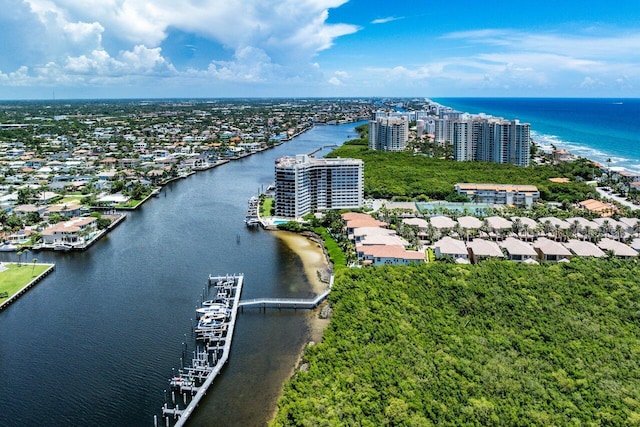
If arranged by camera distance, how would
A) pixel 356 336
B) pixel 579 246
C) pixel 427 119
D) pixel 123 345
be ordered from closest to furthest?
pixel 356 336
pixel 123 345
pixel 579 246
pixel 427 119

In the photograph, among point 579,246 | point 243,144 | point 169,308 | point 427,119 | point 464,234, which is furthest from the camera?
point 427,119

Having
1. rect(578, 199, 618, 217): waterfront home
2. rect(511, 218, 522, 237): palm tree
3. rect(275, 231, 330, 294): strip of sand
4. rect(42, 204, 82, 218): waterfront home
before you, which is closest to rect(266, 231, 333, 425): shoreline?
rect(275, 231, 330, 294): strip of sand

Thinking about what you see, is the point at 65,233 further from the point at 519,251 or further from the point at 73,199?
the point at 519,251

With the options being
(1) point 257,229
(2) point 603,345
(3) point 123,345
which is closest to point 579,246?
(2) point 603,345

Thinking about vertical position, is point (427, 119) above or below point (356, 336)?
above

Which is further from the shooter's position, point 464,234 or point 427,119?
point 427,119

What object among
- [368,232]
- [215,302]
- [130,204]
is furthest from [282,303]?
[130,204]

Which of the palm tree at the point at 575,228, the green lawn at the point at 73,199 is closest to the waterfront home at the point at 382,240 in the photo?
the palm tree at the point at 575,228

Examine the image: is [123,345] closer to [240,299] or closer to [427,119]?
[240,299]

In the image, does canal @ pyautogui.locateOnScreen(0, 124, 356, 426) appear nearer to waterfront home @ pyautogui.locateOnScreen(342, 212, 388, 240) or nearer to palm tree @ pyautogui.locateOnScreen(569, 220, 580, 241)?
waterfront home @ pyautogui.locateOnScreen(342, 212, 388, 240)
